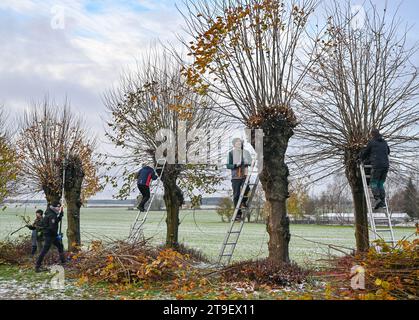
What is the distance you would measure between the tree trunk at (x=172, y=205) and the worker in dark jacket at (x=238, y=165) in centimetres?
479

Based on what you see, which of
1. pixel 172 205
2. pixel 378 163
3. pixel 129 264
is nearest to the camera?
pixel 129 264

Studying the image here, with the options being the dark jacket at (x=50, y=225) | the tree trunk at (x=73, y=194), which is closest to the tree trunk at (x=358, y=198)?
the dark jacket at (x=50, y=225)

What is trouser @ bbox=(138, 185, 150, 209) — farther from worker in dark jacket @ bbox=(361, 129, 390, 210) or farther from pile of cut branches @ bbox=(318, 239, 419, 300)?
pile of cut branches @ bbox=(318, 239, 419, 300)

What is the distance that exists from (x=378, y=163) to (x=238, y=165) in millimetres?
3577

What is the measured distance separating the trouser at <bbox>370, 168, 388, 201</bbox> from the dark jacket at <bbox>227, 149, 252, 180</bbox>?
318cm

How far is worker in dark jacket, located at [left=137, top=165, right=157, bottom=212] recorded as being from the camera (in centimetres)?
1376

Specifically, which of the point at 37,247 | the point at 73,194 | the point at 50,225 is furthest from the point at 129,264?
the point at 37,247

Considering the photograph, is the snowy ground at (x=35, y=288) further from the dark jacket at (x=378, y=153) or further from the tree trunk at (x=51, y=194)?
the dark jacket at (x=378, y=153)

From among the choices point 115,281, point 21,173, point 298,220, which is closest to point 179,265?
point 115,281

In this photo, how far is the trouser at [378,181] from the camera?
11359 mm

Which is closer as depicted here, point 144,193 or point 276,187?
point 276,187

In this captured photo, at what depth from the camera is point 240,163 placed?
497 inches

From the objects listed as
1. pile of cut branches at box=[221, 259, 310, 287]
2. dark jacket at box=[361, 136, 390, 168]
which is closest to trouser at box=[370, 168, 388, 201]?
dark jacket at box=[361, 136, 390, 168]

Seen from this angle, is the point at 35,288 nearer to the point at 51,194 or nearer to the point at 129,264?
the point at 129,264
